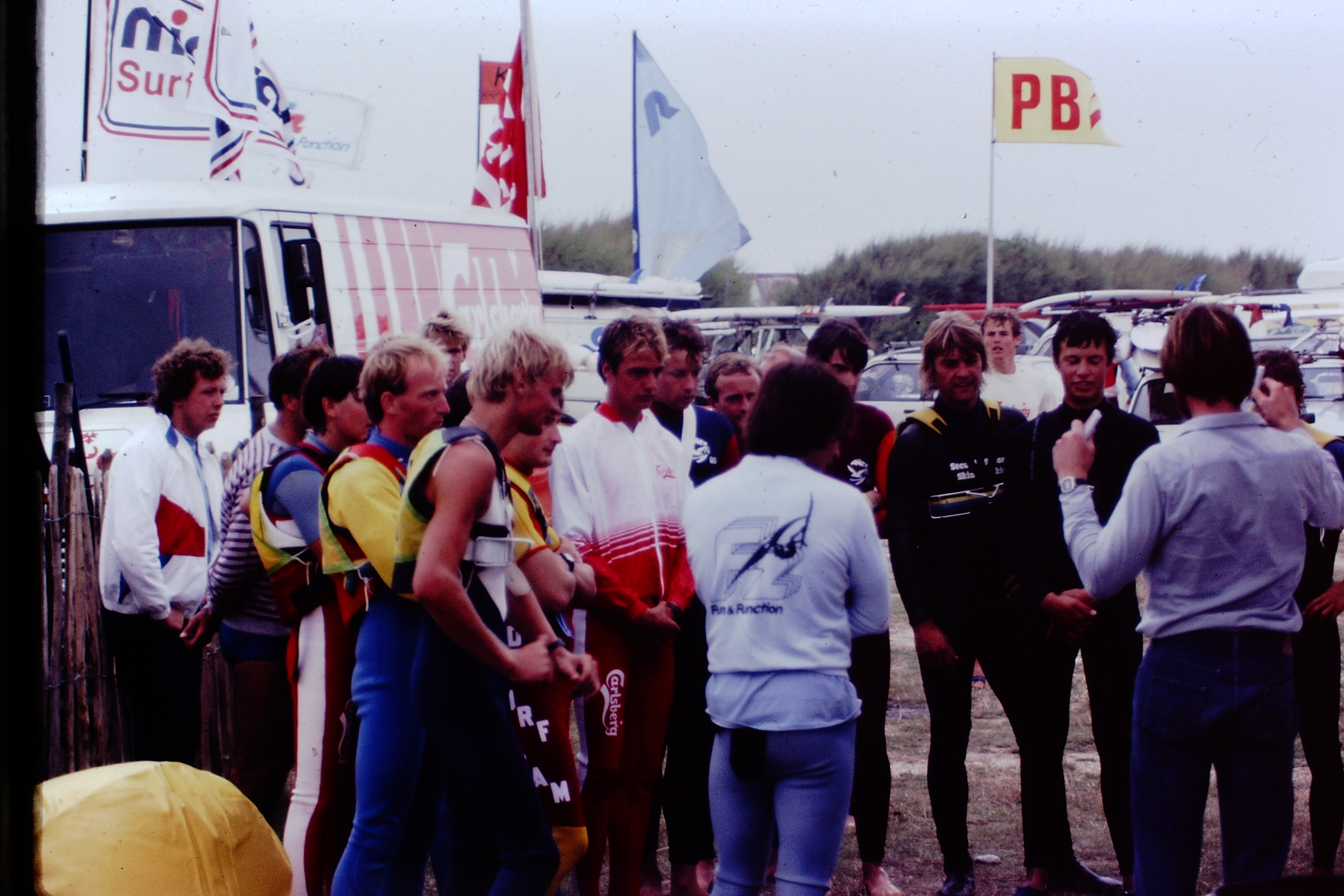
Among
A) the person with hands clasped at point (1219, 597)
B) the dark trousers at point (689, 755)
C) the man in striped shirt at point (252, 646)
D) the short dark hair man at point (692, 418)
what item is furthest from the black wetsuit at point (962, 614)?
the man in striped shirt at point (252, 646)

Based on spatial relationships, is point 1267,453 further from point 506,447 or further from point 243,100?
point 243,100

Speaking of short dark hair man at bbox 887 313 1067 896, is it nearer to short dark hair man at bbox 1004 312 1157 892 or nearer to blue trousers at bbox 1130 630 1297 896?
short dark hair man at bbox 1004 312 1157 892

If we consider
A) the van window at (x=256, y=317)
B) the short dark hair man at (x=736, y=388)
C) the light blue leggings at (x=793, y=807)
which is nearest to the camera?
the light blue leggings at (x=793, y=807)

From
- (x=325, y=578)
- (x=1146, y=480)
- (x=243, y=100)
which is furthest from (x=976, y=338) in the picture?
(x=243, y=100)

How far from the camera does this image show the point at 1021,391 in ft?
25.9

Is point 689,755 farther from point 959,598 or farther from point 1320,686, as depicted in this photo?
point 1320,686

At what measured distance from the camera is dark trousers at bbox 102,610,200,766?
15.7 feet

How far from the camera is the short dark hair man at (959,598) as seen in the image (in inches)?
175

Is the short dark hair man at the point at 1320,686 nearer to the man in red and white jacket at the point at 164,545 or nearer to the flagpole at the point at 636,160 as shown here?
the man in red and white jacket at the point at 164,545

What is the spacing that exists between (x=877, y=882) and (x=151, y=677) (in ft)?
9.04

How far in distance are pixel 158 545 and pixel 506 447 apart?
1.68m

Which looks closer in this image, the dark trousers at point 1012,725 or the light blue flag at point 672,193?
the dark trousers at point 1012,725

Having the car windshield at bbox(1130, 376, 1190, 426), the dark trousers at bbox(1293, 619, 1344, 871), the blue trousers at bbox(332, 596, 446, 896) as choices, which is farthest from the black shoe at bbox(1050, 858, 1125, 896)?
Result: the car windshield at bbox(1130, 376, 1190, 426)

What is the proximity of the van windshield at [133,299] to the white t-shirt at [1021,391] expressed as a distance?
4853 millimetres
